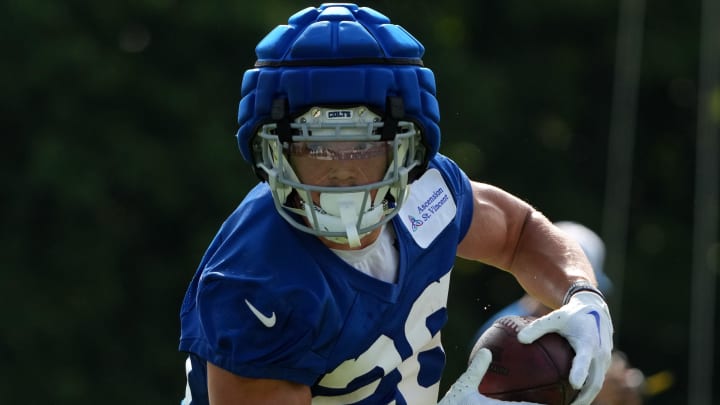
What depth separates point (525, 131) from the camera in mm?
12914

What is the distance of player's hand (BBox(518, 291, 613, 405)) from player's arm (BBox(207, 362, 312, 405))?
1.93 feet

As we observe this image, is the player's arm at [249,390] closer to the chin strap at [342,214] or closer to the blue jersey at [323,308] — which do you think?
the blue jersey at [323,308]

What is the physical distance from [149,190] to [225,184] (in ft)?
2.22

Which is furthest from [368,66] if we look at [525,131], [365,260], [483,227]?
[525,131]

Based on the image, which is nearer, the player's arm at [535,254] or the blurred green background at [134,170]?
the player's arm at [535,254]

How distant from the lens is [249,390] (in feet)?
11.1

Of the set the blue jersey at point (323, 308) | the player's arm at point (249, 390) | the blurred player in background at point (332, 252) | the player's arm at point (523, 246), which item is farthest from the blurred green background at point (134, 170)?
the player's arm at point (249, 390)

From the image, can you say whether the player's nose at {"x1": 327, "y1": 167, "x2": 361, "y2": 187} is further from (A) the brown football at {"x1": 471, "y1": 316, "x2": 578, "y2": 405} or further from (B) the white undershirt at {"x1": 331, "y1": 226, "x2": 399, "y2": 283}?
(A) the brown football at {"x1": 471, "y1": 316, "x2": 578, "y2": 405}

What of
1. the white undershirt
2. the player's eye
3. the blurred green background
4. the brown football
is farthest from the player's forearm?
the blurred green background

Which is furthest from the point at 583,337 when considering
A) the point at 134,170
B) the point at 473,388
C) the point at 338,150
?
the point at 134,170

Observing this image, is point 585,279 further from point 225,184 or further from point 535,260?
point 225,184

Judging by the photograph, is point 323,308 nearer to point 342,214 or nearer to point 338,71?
point 342,214

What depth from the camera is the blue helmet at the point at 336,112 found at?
3396mm

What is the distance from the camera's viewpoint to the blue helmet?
11.1 ft
